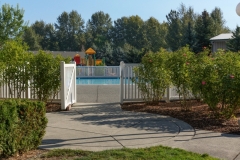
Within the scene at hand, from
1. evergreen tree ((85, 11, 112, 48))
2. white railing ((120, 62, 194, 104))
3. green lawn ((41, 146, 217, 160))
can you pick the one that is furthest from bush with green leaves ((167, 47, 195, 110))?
evergreen tree ((85, 11, 112, 48))

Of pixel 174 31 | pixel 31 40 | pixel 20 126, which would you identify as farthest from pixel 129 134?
pixel 31 40

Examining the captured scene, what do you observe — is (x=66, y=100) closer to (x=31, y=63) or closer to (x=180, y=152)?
(x=31, y=63)

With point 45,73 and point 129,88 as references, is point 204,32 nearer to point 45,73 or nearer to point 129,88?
point 129,88

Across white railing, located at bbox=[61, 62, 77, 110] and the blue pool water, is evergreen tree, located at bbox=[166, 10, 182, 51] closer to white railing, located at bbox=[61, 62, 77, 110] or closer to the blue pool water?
the blue pool water

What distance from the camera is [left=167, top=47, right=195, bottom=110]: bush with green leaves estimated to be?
1088 cm

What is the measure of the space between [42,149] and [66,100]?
490 centimetres

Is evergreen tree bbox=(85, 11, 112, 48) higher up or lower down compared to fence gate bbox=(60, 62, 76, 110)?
higher up

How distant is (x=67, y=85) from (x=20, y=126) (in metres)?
5.88

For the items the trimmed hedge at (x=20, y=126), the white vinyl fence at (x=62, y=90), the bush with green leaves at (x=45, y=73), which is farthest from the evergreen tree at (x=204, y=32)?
the trimmed hedge at (x=20, y=126)

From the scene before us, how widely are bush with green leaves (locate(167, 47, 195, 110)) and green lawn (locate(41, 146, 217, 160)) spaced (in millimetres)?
4724

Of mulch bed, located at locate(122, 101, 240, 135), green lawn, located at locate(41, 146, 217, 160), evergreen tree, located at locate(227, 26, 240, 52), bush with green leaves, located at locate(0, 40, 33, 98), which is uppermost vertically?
evergreen tree, located at locate(227, 26, 240, 52)

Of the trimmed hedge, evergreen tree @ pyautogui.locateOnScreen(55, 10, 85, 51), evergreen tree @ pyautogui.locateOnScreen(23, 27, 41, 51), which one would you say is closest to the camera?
the trimmed hedge

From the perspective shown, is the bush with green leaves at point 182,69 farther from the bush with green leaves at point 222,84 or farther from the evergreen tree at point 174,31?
the evergreen tree at point 174,31

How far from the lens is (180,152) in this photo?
619cm
